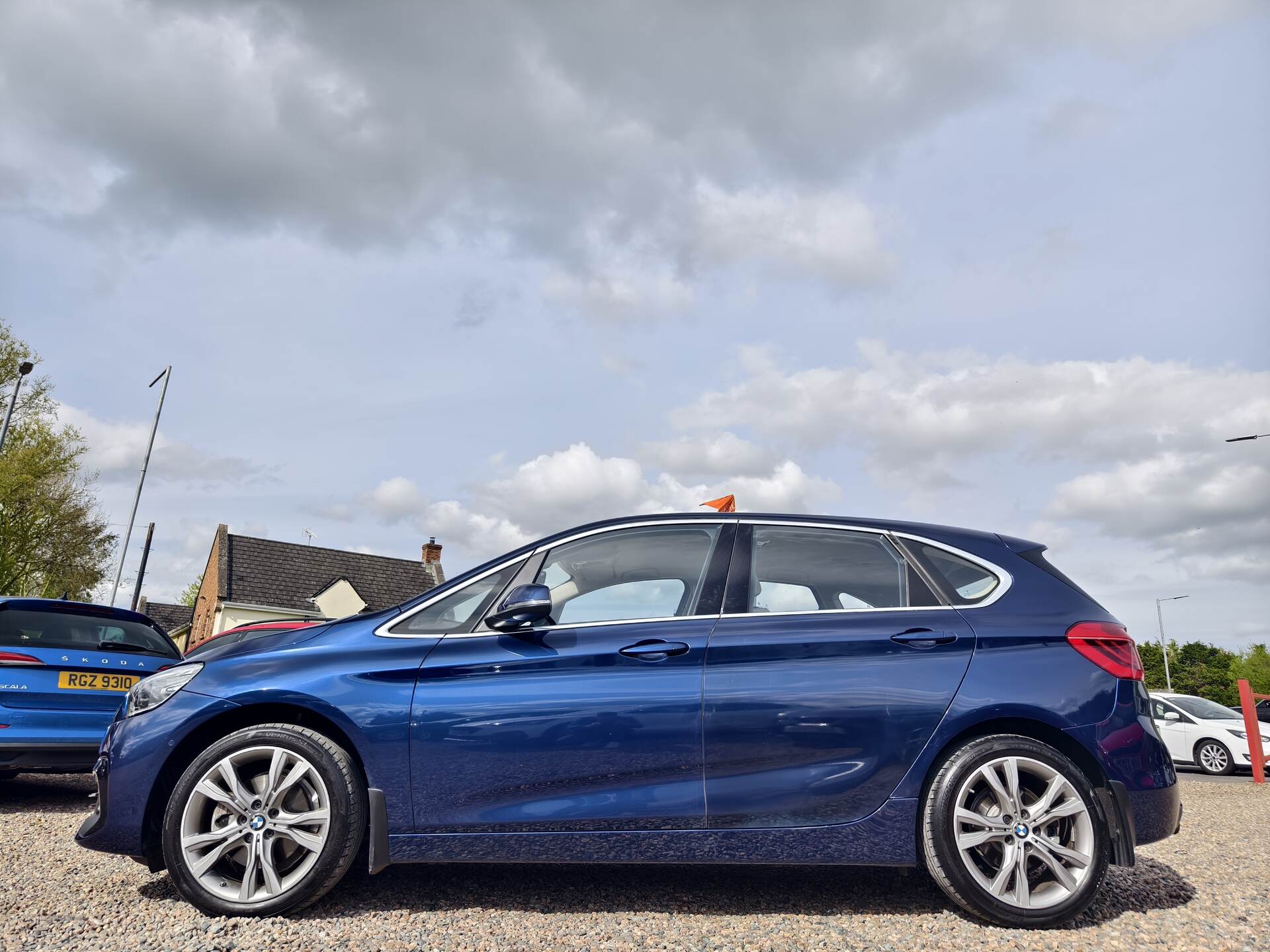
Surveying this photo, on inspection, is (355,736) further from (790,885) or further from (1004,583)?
(1004,583)

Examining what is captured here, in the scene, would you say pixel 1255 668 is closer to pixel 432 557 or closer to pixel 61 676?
pixel 432 557

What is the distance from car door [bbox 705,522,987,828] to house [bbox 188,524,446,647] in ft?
109

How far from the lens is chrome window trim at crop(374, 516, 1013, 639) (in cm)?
367

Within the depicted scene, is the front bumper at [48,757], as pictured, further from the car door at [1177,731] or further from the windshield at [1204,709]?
the windshield at [1204,709]

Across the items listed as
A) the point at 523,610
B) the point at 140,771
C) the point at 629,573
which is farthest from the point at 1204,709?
the point at 140,771

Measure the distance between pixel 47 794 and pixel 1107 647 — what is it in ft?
26.7

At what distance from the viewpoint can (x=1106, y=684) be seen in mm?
3559

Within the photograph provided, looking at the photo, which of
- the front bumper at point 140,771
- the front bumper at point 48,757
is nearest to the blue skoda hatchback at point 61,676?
the front bumper at point 48,757

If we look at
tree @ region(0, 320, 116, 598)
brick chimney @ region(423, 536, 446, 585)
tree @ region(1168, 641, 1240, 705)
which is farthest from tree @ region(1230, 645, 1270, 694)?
tree @ region(0, 320, 116, 598)

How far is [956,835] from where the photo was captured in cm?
341

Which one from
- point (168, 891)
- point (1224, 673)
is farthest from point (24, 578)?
point (1224, 673)

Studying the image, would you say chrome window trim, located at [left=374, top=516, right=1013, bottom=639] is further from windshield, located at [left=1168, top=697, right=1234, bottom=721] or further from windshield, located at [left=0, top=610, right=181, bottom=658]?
windshield, located at [left=1168, top=697, right=1234, bottom=721]

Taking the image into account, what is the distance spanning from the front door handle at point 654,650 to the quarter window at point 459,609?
26.3 inches

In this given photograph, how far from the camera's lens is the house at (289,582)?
34906mm
